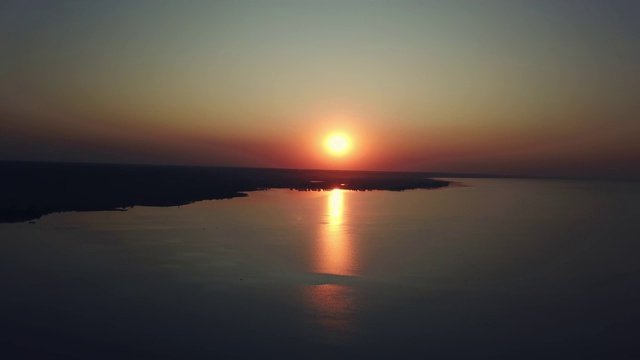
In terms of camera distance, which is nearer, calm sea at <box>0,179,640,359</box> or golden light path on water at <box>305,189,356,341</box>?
calm sea at <box>0,179,640,359</box>

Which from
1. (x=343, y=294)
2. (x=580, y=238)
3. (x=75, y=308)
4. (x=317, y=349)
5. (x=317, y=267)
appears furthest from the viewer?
(x=580, y=238)

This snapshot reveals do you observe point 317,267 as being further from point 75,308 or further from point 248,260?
point 75,308

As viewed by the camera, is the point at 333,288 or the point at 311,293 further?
the point at 333,288

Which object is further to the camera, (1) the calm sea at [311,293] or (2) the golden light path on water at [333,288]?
(2) the golden light path on water at [333,288]

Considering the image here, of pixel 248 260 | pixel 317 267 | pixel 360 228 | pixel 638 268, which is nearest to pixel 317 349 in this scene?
pixel 317 267
